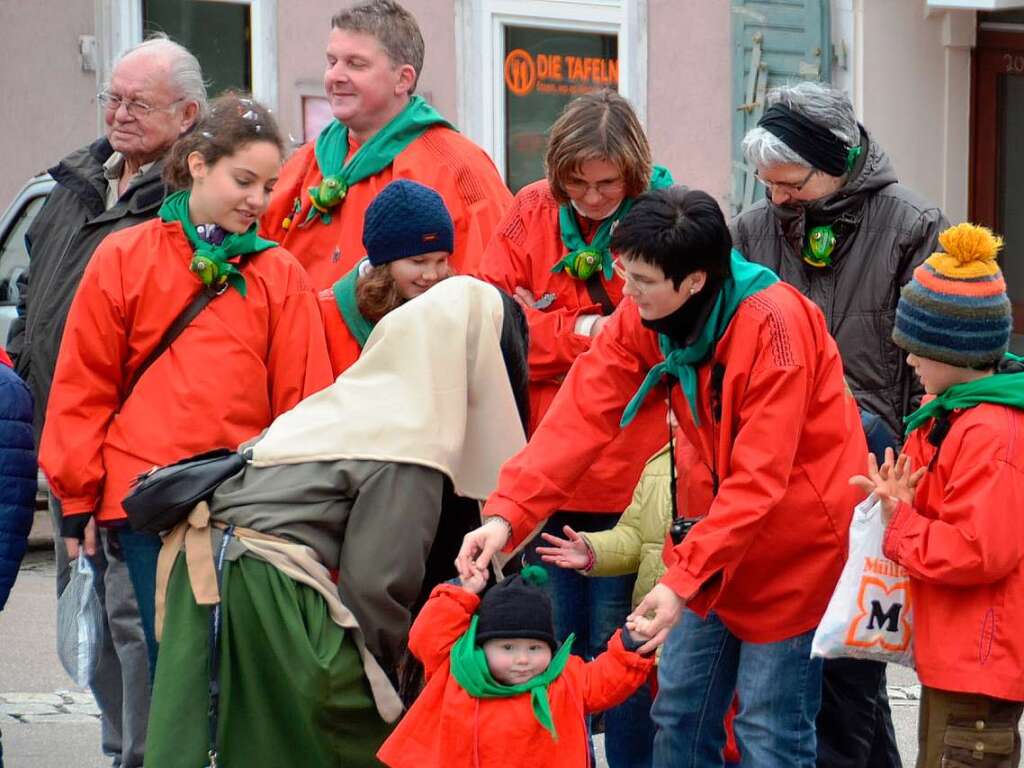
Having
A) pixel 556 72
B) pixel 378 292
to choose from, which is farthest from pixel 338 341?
pixel 556 72

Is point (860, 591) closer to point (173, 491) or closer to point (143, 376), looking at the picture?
point (173, 491)

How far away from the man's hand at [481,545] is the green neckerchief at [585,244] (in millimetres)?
1174

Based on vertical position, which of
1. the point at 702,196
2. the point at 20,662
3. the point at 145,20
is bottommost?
the point at 20,662

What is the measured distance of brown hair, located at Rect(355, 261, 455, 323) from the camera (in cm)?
508

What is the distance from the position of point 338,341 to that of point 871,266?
1.48 metres

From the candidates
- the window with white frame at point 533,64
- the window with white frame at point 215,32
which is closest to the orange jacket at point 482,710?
the window with white frame at point 215,32

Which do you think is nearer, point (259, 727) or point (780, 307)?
point (780, 307)

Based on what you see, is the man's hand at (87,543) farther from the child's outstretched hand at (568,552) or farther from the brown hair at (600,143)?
the brown hair at (600,143)

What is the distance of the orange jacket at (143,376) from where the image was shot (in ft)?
16.1

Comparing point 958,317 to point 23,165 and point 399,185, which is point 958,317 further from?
point 23,165

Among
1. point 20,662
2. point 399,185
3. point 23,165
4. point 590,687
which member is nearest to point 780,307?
point 590,687

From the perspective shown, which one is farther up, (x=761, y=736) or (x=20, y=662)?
(x=761, y=736)

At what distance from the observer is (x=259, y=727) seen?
14.8 ft

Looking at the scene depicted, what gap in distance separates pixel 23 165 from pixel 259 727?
861 centimetres
